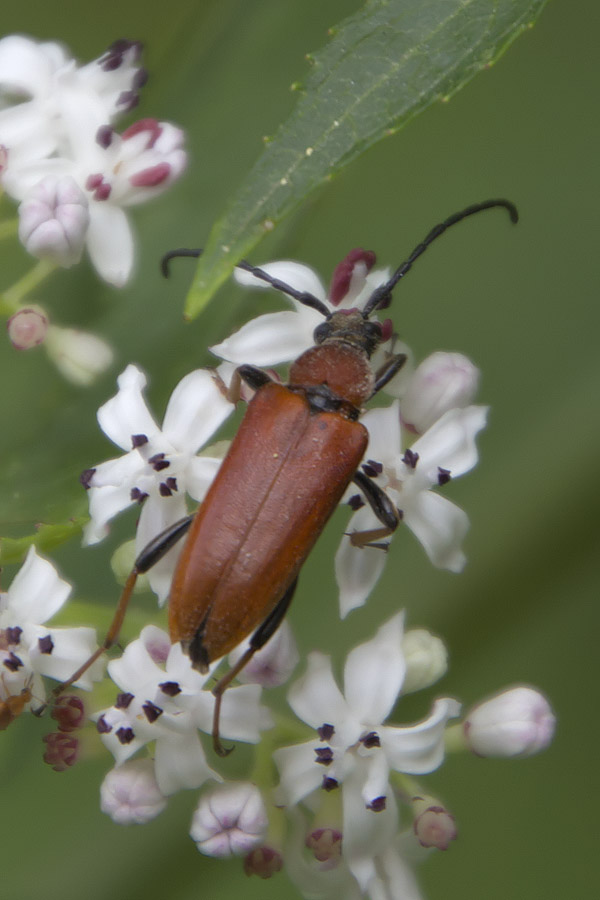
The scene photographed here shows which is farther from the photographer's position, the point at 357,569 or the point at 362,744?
the point at 357,569

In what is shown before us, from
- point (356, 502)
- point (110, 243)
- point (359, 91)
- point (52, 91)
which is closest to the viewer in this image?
point (359, 91)

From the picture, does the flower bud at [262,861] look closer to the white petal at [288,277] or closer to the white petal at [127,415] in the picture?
the white petal at [127,415]

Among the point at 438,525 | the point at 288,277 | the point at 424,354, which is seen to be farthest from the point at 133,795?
the point at 424,354

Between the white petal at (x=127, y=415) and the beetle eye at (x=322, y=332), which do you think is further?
the beetle eye at (x=322, y=332)

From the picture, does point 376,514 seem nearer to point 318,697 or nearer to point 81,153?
point 318,697

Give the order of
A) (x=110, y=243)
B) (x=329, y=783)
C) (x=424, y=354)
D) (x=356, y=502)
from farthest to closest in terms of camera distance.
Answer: (x=424, y=354) → (x=110, y=243) → (x=356, y=502) → (x=329, y=783)

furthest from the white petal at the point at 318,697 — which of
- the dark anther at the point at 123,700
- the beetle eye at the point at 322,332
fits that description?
the beetle eye at the point at 322,332

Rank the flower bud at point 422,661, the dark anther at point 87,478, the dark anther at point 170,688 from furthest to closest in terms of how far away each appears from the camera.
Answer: the flower bud at point 422,661 < the dark anther at point 87,478 < the dark anther at point 170,688

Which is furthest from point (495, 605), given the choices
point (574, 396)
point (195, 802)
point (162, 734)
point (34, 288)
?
point (34, 288)

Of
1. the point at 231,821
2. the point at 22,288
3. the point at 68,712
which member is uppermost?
the point at 22,288
